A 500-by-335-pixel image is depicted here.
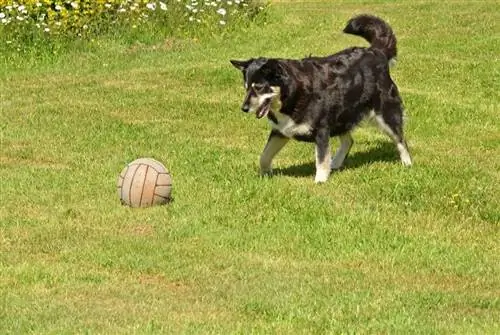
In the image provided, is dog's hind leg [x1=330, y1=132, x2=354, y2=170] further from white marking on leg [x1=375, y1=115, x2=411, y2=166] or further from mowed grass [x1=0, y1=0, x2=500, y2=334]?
white marking on leg [x1=375, y1=115, x2=411, y2=166]

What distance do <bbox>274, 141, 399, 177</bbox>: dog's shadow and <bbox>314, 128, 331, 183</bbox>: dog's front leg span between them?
2.18 ft

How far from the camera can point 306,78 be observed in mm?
11359

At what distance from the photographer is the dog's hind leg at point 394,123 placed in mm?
12172

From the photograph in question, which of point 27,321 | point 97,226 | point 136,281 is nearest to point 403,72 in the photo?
point 97,226

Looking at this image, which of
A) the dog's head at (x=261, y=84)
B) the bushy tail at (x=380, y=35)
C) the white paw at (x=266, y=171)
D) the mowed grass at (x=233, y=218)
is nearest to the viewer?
the mowed grass at (x=233, y=218)

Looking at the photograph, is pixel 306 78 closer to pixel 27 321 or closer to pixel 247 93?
pixel 247 93

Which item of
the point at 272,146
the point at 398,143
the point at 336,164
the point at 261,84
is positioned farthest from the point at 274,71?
the point at 398,143

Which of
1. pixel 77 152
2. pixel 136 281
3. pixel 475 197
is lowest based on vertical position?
pixel 77 152

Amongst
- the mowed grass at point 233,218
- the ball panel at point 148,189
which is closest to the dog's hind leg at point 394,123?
the mowed grass at point 233,218

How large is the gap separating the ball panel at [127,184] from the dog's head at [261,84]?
4.49 feet

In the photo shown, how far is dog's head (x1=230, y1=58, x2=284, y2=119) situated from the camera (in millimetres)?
10812

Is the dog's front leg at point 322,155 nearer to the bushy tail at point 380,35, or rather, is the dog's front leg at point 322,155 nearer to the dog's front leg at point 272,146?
the dog's front leg at point 272,146

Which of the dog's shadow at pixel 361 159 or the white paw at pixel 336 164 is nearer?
the dog's shadow at pixel 361 159

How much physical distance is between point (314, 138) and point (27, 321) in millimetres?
Result: 5148
